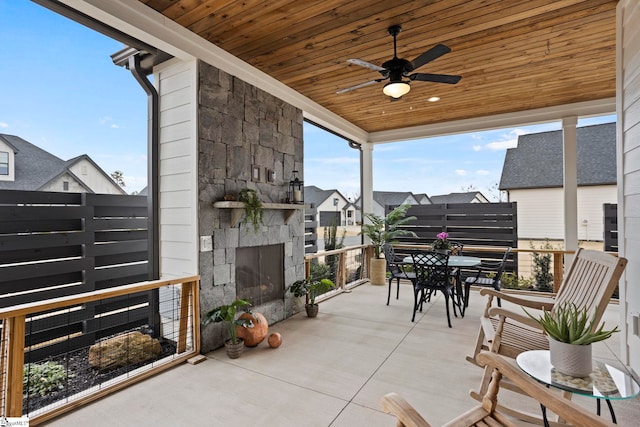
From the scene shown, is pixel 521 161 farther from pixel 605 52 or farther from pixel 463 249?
pixel 605 52

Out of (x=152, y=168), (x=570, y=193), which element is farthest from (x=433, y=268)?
(x=152, y=168)

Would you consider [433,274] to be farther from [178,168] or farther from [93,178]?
[93,178]

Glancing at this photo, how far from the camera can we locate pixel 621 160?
2.49 m

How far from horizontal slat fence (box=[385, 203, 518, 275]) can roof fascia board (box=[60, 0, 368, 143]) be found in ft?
12.2

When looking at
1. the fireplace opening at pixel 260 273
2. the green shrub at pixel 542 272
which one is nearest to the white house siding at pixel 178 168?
the fireplace opening at pixel 260 273

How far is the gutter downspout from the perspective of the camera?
3.13 m

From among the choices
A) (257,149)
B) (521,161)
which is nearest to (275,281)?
(257,149)

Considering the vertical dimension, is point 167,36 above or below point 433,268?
above

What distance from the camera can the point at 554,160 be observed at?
7.24 m

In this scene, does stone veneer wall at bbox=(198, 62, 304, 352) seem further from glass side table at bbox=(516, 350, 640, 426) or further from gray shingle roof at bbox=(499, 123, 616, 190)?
gray shingle roof at bbox=(499, 123, 616, 190)

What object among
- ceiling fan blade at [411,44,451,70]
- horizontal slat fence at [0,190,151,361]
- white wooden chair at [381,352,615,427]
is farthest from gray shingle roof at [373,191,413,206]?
white wooden chair at [381,352,615,427]

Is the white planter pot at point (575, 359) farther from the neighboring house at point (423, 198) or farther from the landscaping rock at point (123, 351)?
the neighboring house at point (423, 198)

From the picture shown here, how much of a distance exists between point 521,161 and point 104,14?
320 inches

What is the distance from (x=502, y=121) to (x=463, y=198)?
316 cm
